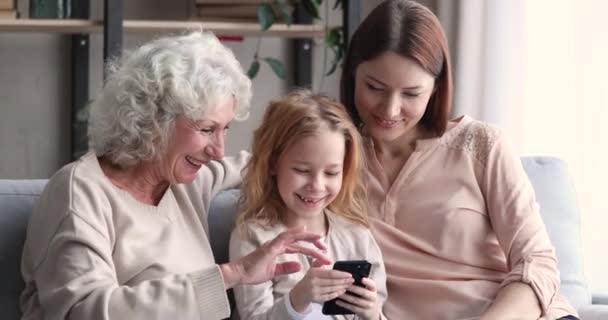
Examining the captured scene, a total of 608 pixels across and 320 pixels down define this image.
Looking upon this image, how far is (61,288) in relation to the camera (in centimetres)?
196

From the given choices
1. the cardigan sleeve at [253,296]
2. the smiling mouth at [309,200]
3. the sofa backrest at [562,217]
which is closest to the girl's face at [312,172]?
the smiling mouth at [309,200]

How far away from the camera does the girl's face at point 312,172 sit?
2.21 metres

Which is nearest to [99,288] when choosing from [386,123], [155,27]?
[386,123]

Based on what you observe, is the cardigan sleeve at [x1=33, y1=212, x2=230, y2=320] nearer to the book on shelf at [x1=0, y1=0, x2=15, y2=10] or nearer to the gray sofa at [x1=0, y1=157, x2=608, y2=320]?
the gray sofa at [x1=0, y1=157, x2=608, y2=320]

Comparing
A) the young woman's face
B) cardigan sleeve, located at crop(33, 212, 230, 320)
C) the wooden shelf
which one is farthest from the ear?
the wooden shelf

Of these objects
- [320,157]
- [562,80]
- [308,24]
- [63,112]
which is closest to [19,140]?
[63,112]

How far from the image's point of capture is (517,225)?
2314 millimetres

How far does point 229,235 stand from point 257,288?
0.26 meters

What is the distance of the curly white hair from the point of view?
212 centimetres

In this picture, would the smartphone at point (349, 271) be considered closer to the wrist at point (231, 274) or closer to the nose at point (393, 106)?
the wrist at point (231, 274)

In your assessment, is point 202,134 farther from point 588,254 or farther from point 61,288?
point 588,254

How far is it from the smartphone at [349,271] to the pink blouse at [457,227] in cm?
29

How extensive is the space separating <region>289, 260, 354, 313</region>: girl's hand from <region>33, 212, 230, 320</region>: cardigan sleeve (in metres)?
0.14

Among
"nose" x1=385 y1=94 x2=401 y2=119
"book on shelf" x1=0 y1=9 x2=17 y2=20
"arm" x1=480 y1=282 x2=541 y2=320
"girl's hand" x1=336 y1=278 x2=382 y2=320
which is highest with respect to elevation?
"book on shelf" x1=0 y1=9 x2=17 y2=20
